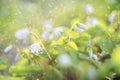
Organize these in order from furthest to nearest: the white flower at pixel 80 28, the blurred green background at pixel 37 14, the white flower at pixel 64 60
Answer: the blurred green background at pixel 37 14 < the white flower at pixel 80 28 < the white flower at pixel 64 60

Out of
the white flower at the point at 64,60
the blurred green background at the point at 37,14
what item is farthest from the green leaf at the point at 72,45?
the blurred green background at the point at 37,14

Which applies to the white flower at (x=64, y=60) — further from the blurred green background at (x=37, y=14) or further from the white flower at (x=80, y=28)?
the blurred green background at (x=37, y=14)

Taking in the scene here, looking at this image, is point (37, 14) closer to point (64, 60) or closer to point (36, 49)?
point (36, 49)

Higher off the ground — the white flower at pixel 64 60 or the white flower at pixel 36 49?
the white flower at pixel 36 49

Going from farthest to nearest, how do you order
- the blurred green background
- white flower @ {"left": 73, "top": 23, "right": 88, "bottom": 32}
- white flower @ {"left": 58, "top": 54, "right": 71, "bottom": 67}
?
the blurred green background → white flower @ {"left": 73, "top": 23, "right": 88, "bottom": 32} → white flower @ {"left": 58, "top": 54, "right": 71, "bottom": 67}

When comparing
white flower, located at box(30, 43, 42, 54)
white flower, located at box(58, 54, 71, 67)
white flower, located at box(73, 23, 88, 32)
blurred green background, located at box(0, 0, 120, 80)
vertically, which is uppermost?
blurred green background, located at box(0, 0, 120, 80)

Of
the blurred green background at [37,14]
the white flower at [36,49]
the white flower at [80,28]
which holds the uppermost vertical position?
the blurred green background at [37,14]

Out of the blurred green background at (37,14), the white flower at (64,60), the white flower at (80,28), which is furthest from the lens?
the blurred green background at (37,14)

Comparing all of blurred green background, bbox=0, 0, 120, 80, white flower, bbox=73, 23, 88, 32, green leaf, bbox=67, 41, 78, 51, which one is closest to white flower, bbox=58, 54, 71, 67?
green leaf, bbox=67, 41, 78, 51

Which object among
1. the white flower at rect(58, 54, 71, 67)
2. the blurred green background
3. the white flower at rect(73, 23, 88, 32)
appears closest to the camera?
the white flower at rect(58, 54, 71, 67)

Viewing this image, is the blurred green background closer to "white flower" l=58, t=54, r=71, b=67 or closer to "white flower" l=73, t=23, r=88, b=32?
"white flower" l=73, t=23, r=88, b=32

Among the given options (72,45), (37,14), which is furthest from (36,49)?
(37,14)

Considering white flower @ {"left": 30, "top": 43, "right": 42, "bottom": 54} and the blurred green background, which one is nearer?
white flower @ {"left": 30, "top": 43, "right": 42, "bottom": 54}
